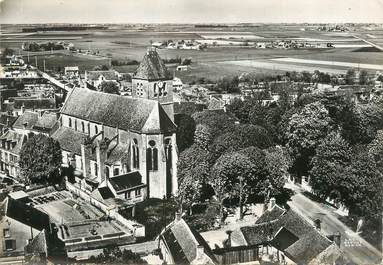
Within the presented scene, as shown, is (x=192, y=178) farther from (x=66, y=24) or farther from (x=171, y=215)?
(x=66, y=24)

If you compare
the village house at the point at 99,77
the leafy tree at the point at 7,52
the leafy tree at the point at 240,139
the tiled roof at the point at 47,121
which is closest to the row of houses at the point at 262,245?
the leafy tree at the point at 240,139

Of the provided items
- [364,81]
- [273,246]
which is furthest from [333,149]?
[273,246]

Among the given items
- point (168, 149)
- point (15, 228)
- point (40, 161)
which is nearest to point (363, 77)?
point (168, 149)

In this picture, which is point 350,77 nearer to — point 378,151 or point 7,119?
point 378,151

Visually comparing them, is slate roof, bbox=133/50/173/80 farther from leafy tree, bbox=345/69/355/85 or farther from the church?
leafy tree, bbox=345/69/355/85

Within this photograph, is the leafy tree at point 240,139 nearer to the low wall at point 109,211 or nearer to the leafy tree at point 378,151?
the leafy tree at point 378,151

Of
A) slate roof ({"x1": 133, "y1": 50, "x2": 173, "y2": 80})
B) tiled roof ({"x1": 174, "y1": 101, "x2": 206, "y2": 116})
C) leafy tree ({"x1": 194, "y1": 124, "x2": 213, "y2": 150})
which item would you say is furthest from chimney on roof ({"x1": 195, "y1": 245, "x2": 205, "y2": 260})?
tiled roof ({"x1": 174, "y1": 101, "x2": 206, "y2": 116})
